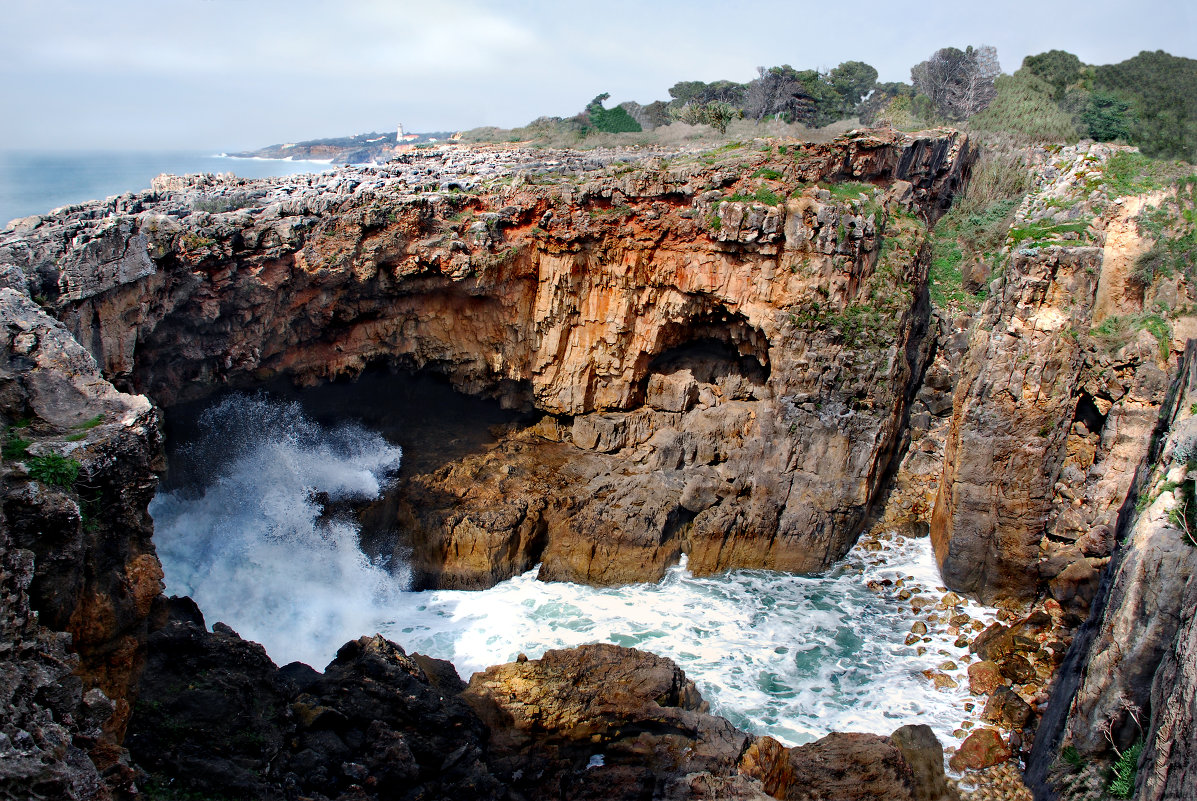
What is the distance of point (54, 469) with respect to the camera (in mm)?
6992

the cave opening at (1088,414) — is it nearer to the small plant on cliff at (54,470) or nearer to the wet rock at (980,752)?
the wet rock at (980,752)

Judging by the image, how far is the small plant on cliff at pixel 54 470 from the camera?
22.5 feet

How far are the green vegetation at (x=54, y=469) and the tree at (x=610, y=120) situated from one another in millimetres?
30664

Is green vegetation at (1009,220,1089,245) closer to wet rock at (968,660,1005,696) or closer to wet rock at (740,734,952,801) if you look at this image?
wet rock at (968,660,1005,696)

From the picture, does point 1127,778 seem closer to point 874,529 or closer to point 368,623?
point 874,529

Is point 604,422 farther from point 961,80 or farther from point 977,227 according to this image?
point 961,80

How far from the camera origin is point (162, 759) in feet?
26.7

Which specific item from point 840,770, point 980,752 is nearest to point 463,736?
point 840,770

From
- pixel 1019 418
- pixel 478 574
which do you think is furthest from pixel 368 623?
pixel 1019 418

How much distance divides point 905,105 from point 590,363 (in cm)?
2696

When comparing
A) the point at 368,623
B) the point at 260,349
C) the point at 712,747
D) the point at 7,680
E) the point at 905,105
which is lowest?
the point at 368,623

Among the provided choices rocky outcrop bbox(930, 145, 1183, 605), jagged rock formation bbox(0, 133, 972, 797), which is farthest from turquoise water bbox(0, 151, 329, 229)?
rocky outcrop bbox(930, 145, 1183, 605)

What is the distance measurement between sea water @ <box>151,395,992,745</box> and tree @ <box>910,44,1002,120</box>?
26758 mm

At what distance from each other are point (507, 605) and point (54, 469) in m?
9.98
